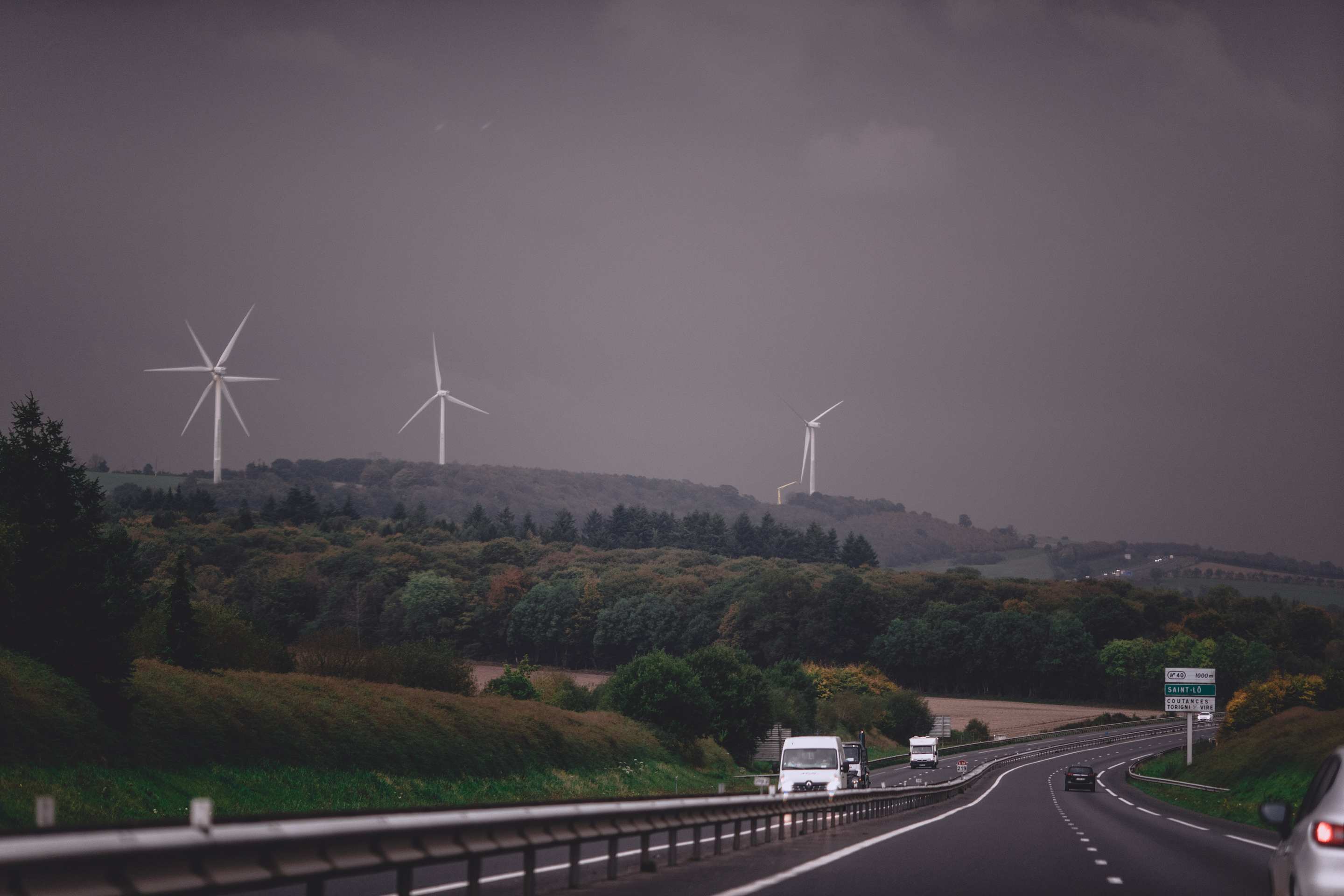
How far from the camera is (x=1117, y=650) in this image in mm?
194500

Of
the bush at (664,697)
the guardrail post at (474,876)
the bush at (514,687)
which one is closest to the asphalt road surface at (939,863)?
the guardrail post at (474,876)

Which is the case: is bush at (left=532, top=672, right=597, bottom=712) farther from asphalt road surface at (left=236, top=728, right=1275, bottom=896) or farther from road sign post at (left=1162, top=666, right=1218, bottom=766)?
asphalt road surface at (left=236, top=728, right=1275, bottom=896)

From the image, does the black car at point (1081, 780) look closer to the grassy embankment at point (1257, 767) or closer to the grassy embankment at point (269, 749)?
the grassy embankment at point (1257, 767)

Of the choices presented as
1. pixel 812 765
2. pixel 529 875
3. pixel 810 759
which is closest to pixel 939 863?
pixel 529 875

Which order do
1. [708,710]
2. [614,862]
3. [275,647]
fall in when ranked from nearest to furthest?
[614,862] < [275,647] < [708,710]

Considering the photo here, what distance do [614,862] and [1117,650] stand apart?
7481 inches

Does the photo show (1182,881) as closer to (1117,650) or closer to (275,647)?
(275,647)

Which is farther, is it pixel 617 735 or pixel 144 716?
pixel 617 735

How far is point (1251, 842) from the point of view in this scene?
3078 cm

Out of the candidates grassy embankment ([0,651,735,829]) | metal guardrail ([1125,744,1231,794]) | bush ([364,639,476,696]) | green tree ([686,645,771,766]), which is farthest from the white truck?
grassy embankment ([0,651,735,829])

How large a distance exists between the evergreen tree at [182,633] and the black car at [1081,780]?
4477 centimetres

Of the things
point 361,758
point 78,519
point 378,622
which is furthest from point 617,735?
point 378,622

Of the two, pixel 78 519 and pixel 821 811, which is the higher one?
A: pixel 78 519

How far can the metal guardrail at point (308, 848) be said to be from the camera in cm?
744
